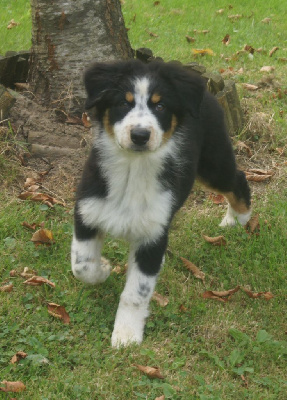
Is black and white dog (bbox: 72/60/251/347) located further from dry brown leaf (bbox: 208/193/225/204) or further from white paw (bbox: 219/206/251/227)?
dry brown leaf (bbox: 208/193/225/204)

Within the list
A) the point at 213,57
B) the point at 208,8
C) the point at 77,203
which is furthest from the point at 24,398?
the point at 208,8

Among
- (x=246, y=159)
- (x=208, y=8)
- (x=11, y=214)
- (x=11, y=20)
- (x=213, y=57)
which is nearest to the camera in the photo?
(x=11, y=214)

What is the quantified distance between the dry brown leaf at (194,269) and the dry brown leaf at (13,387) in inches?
65.2

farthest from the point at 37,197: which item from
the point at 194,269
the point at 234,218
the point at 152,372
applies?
the point at 152,372

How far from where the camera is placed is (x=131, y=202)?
3.64 meters

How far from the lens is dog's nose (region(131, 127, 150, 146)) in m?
3.26

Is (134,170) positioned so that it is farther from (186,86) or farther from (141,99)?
(186,86)

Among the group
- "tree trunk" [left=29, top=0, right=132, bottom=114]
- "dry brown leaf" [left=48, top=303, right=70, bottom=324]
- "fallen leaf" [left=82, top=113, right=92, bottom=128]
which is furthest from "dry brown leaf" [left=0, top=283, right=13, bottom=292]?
"tree trunk" [left=29, top=0, right=132, bottom=114]

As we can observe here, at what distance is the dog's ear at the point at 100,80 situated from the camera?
11.4 feet

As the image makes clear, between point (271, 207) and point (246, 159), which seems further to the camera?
point (246, 159)

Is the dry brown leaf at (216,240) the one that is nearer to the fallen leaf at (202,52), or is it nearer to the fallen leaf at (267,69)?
the fallen leaf at (267,69)

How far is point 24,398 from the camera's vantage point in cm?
303

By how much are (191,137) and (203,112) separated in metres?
0.32

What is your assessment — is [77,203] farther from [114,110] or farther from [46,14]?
[46,14]
